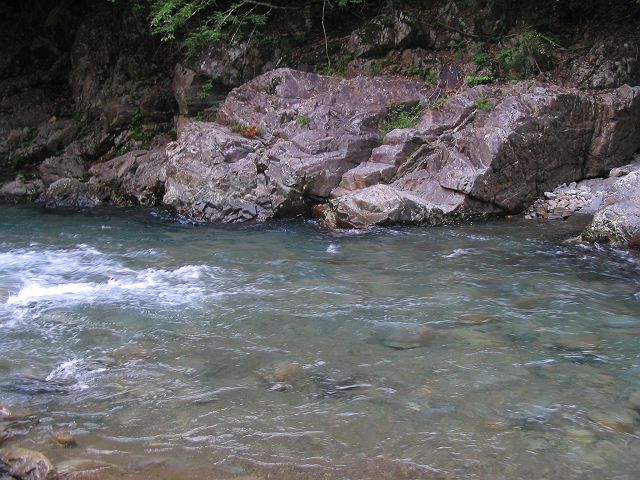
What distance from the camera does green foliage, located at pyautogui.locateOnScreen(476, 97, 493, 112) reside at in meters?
12.1

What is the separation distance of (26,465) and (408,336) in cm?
344

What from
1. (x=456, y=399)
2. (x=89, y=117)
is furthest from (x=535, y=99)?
(x=89, y=117)

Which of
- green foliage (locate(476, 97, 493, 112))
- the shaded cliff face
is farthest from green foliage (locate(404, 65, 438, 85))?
the shaded cliff face

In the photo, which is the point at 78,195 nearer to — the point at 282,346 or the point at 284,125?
the point at 284,125

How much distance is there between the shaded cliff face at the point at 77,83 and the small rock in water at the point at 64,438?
13457mm

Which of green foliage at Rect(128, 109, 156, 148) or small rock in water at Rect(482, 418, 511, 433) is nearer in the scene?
small rock in water at Rect(482, 418, 511, 433)

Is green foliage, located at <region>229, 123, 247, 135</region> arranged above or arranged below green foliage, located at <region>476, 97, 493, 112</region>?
below

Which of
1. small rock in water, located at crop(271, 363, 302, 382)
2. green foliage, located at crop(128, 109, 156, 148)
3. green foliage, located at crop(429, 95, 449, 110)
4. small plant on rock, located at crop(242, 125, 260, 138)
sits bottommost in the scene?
small rock in water, located at crop(271, 363, 302, 382)

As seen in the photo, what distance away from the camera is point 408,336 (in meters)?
5.73

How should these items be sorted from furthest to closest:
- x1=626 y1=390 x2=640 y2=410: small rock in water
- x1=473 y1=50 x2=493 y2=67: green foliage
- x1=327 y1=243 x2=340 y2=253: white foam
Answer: x1=473 y1=50 x2=493 y2=67: green foliage → x1=327 y1=243 x2=340 y2=253: white foam → x1=626 y1=390 x2=640 y2=410: small rock in water

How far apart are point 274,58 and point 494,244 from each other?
8946 millimetres

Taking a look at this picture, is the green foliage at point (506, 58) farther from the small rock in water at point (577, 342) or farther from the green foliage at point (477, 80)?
the small rock in water at point (577, 342)

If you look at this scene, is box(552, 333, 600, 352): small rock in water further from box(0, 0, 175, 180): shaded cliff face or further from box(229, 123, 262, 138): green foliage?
box(0, 0, 175, 180): shaded cliff face

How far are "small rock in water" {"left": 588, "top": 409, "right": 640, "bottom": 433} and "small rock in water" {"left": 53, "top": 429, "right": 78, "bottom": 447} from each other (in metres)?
3.61
